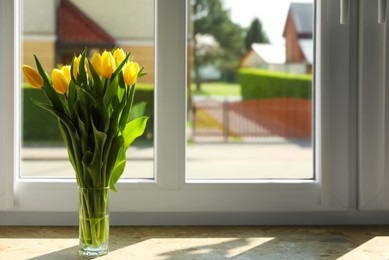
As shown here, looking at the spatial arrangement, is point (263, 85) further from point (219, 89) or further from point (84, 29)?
point (84, 29)

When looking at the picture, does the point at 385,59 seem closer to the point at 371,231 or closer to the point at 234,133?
the point at 371,231

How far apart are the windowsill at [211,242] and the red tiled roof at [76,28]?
1.48ft

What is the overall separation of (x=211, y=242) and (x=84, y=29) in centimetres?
60

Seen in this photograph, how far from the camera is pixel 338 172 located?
4.66ft

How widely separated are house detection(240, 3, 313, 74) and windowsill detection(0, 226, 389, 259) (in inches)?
17.1

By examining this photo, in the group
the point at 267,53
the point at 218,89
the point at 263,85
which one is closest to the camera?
the point at 267,53

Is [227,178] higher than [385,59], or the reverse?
Answer: [385,59]

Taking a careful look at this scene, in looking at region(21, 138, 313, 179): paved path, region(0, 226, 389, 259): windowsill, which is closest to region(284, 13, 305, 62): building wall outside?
region(21, 138, 313, 179): paved path

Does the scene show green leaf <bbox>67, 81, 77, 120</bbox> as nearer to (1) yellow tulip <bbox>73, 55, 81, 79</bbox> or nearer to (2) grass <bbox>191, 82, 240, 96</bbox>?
(1) yellow tulip <bbox>73, 55, 81, 79</bbox>

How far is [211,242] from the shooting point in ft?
4.15

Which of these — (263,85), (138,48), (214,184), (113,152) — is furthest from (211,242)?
(263,85)

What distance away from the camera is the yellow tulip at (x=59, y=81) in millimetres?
1132

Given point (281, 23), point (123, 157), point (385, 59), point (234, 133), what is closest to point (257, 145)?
point (234, 133)

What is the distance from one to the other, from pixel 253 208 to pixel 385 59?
457mm
